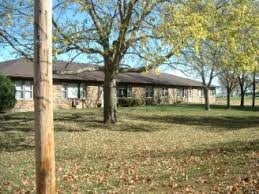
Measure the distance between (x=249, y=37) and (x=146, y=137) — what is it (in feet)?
23.0

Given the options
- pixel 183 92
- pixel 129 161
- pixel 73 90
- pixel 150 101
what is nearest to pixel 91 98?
pixel 73 90

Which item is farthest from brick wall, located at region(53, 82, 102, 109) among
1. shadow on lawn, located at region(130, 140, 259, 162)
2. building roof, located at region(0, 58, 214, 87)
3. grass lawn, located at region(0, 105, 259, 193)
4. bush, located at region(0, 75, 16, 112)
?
shadow on lawn, located at region(130, 140, 259, 162)

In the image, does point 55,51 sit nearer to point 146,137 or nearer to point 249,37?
point 146,137

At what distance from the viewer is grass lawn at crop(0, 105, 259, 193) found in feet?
36.1

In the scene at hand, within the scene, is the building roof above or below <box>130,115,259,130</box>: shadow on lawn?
above

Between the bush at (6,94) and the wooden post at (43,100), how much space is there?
1150 inches

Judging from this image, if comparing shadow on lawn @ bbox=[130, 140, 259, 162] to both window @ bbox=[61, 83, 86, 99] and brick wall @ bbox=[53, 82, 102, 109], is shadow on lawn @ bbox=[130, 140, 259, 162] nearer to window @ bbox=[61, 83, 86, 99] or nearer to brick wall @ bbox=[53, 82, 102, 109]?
brick wall @ bbox=[53, 82, 102, 109]

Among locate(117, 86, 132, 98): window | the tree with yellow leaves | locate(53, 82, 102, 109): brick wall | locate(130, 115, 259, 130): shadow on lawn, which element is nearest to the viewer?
the tree with yellow leaves

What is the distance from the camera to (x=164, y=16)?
22406mm

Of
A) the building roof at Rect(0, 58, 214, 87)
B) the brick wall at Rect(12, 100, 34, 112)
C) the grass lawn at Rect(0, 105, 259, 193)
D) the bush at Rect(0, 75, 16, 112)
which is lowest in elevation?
the grass lawn at Rect(0, 105, 259, 193)

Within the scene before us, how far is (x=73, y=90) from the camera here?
47.3 meters

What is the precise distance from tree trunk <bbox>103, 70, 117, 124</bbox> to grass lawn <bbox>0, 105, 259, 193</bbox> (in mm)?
884

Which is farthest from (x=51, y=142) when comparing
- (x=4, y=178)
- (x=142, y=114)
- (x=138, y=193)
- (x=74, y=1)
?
(x=142, y=114)

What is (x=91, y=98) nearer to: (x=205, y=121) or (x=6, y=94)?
(x=6, y=94)
